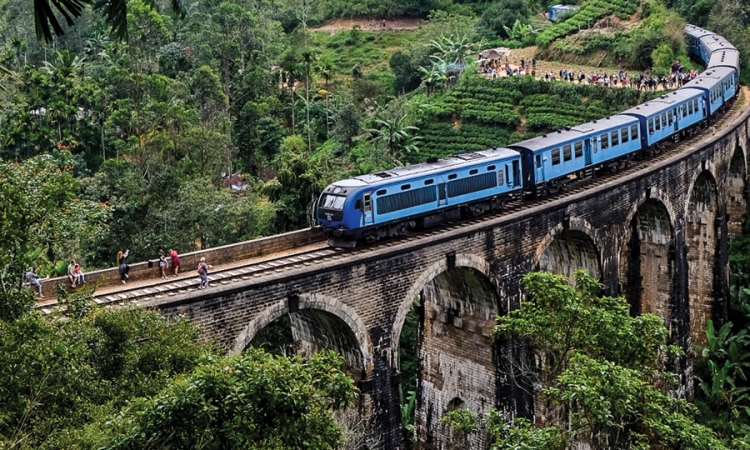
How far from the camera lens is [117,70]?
4641 cm

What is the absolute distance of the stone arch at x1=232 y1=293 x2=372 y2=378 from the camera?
1731cm

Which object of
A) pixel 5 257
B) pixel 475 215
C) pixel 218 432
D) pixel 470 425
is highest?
pixel 5 257

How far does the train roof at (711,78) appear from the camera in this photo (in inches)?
1459

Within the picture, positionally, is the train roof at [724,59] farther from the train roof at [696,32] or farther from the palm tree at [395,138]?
the palm tree at [395,138]

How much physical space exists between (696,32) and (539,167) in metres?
34.2

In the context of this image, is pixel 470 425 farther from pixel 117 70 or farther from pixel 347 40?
Result: pixel 347 40

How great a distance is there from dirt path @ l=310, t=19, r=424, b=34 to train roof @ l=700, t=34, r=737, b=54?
3059 cm

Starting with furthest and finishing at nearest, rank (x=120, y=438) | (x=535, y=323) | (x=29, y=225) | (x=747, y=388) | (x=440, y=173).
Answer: (x=747, y=388), (x=440, y=173), (x=535, y=323), (x=29, y=225), (x=120, y=438)

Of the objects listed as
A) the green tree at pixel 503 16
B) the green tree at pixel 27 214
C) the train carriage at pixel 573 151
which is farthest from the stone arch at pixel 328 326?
the green tree at pixel 503 16

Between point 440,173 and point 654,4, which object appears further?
point 654,4

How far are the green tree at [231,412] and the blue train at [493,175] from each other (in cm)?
984

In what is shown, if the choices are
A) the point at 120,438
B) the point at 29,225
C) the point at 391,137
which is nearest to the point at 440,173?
the point at 29,225

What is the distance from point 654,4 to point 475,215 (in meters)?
41.6

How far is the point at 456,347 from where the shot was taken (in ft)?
78.1
